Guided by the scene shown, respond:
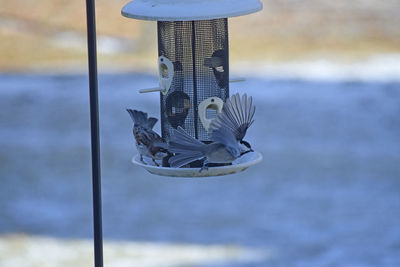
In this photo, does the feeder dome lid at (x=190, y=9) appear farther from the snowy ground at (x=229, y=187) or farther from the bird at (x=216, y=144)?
the snowy ground at (x=229, y=187)

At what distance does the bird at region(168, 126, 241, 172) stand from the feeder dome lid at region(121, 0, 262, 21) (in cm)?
39

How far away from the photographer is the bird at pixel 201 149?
2.56 m

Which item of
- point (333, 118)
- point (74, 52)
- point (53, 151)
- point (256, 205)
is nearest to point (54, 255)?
point (256, 205)

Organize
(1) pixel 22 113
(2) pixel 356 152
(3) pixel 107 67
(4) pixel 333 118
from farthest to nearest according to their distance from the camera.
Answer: (3) pixel 107 67
(1) pixel 22 113
(4) pixel 333 118
(2) pixel 356 152

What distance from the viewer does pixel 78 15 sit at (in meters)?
11.8

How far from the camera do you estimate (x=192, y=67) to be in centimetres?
304

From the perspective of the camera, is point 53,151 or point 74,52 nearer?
point 53,151

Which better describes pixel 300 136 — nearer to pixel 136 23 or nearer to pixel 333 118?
pixel 333 118

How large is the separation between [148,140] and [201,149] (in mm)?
233

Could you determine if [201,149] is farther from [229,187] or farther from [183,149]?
[229,187]

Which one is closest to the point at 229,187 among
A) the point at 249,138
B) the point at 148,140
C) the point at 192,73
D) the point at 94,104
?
the point at 249,138

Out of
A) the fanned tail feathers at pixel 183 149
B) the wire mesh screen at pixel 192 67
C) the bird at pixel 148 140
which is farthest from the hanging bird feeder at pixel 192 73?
the fanned tail feathers at pixel 183 149

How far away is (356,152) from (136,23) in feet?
16.2

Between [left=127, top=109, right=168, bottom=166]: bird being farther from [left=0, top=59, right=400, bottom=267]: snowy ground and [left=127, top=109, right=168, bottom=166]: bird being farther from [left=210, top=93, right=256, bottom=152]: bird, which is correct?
[left=0, top=59, right=400, bottom=267]: snowy ground
